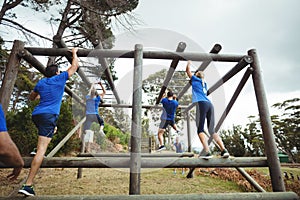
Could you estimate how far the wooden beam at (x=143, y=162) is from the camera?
206 centimetres

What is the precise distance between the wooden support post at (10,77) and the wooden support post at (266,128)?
3.04 meters

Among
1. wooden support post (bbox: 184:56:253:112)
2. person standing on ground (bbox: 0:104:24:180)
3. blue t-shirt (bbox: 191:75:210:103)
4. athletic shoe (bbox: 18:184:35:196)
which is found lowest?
athletic shoe (bbox: 18:184:35:196)

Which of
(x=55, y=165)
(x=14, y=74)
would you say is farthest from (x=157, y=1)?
(x=55, y=165)

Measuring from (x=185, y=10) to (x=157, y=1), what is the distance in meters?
1.23

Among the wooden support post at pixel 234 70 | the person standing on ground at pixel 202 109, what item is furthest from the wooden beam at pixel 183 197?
the wooden support post at pixel 234 70

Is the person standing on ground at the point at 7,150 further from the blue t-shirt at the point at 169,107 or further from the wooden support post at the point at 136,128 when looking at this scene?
the blue t-shirt at the point at 169,107

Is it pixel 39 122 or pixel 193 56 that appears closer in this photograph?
pixel 39 122

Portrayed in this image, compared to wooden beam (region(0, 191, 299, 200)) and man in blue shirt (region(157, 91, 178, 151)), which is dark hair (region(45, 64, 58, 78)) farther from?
man in blue shirt (region(157, 91, 178, 151))

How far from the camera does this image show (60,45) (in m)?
2.55

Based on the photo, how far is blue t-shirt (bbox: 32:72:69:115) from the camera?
219 cm

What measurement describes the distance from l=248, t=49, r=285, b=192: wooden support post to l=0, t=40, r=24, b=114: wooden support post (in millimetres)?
3043

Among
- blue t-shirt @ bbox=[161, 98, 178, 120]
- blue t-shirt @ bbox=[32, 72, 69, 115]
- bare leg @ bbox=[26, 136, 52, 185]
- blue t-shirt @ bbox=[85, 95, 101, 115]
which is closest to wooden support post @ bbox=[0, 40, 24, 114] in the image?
blue t-shirt @ bbox=[32, 72, 69, 115]

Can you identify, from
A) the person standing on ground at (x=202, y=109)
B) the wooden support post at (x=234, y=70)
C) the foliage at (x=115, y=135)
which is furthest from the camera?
the foliage at (x=115, y=135)

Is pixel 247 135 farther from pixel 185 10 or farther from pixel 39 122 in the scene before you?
pixel 39 122
